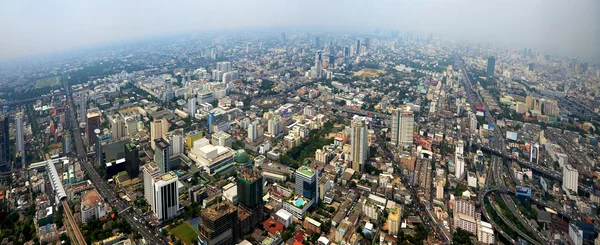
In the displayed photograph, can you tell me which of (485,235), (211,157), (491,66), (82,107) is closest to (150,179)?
(211,157)

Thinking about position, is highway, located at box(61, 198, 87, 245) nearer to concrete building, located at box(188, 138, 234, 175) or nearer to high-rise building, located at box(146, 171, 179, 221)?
high-rise building, located at box(146, 171, 179, 221)

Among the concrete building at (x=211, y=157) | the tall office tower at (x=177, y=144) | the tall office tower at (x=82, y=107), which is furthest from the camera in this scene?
the tall office tower at (x=82, y=107)

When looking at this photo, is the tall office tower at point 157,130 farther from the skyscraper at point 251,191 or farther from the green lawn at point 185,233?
the skyscraper at point 251,191

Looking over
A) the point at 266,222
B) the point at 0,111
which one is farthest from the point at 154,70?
the point at 266,222

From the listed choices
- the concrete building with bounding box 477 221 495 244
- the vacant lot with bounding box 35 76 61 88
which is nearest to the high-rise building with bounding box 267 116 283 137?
the concrete building with bounding box 477 221 495 244

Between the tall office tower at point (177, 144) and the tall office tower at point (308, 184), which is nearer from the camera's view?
the tall office tower at point (308, 184)

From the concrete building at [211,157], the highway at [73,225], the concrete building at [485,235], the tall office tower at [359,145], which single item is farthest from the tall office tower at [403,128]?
the highway at [73,225]
